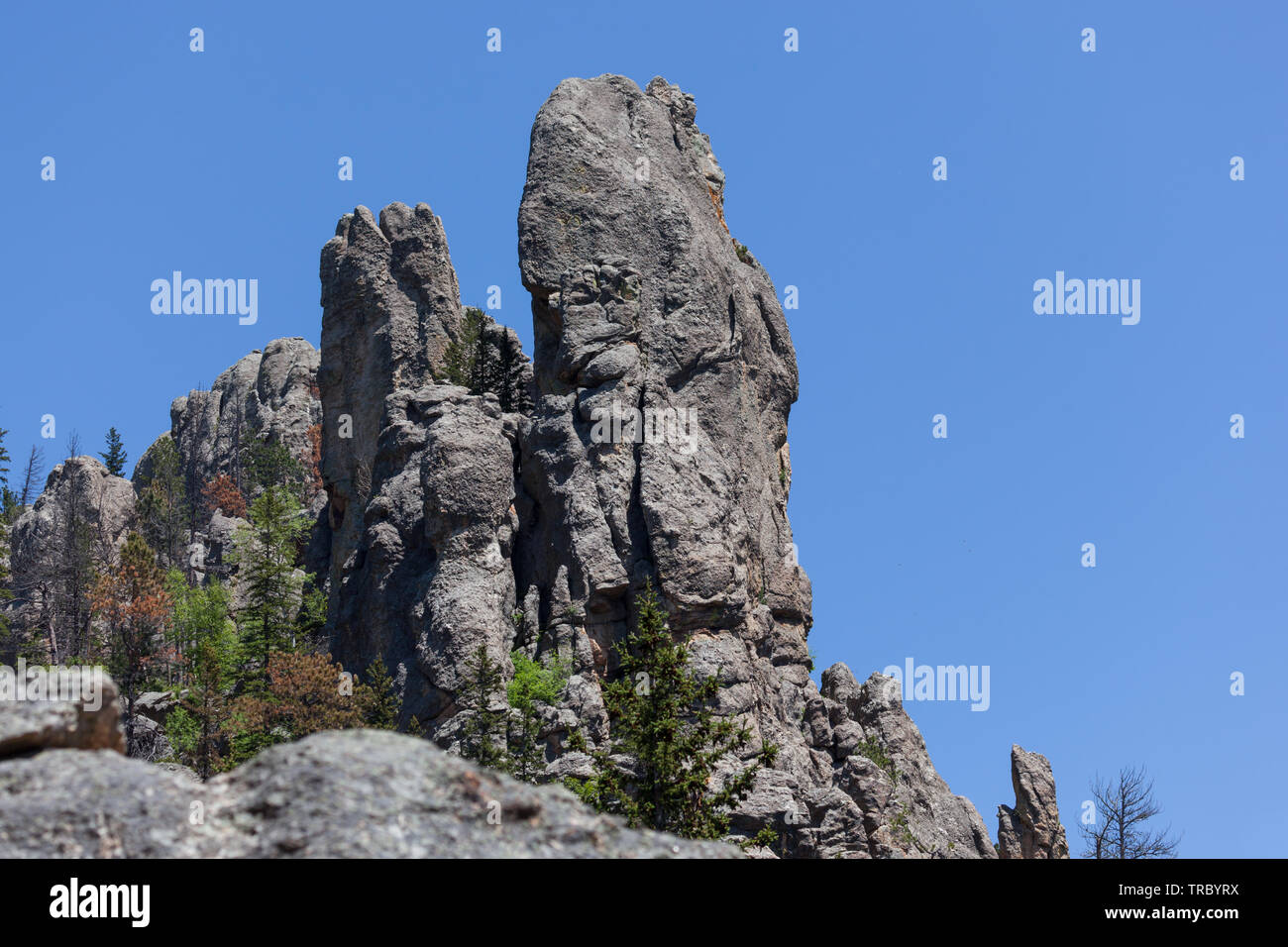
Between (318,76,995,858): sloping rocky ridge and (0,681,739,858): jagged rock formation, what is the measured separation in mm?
33832

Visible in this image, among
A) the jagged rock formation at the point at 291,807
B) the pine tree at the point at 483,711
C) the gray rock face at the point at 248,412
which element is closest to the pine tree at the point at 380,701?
the pine tree at the point at 483,711

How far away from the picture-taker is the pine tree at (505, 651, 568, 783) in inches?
1849

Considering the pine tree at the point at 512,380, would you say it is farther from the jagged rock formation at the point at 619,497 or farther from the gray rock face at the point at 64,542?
the gray rock face at the point at 64,542

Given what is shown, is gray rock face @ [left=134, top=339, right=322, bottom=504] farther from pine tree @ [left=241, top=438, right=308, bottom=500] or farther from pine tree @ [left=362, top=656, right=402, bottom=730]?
pine tree @ [left=362, top=656, right=402, bottom=730]

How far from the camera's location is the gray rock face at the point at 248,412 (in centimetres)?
10550

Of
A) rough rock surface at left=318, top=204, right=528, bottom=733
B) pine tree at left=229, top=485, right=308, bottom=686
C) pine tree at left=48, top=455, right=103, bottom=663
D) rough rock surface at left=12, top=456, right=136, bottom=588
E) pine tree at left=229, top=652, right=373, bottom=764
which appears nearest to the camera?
pine tree at left=229, top=652, right=373, bottom=764

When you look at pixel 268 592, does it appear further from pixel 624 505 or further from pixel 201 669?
pixel 624 505

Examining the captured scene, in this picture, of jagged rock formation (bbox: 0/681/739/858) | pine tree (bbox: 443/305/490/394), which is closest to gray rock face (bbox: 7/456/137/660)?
pine tree (bbox: 443/305/490/394)

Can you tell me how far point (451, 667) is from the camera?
5309 centimetres

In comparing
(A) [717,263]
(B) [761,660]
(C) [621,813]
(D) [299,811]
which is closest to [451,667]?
(B) [761,660]

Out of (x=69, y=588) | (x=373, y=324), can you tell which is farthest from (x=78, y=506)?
(x=373, y=324)

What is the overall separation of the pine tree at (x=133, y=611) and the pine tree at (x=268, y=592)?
427 cm
